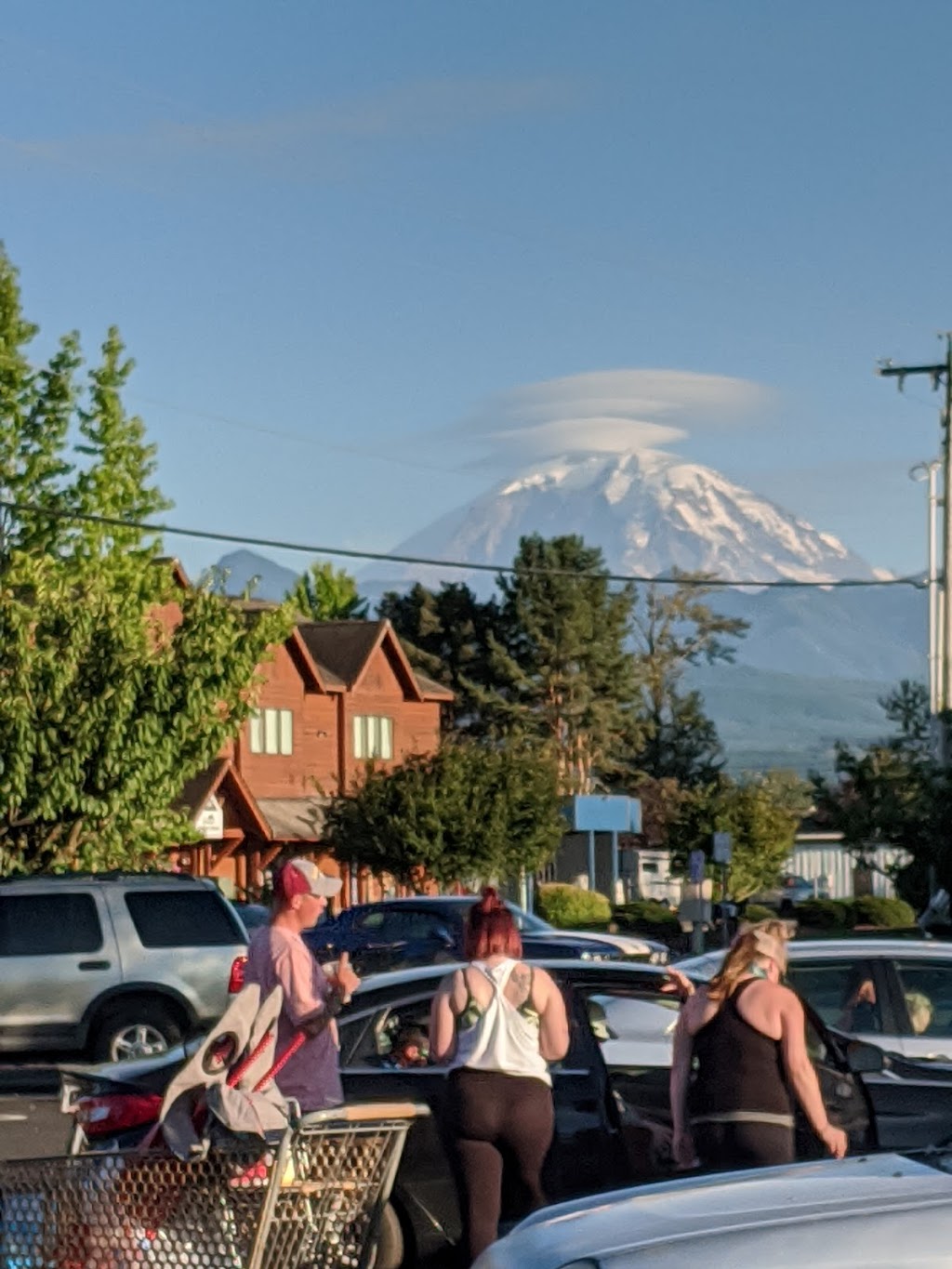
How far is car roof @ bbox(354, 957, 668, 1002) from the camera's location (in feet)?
32.1

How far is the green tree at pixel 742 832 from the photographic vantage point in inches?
2687

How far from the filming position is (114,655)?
32.4 m

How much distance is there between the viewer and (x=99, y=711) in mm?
32156

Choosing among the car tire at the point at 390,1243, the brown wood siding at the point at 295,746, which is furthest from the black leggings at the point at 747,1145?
the brown wood siding at the point at 295,746

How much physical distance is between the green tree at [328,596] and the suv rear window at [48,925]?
8178 centimetres

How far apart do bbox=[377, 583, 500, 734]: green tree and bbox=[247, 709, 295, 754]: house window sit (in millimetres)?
38832

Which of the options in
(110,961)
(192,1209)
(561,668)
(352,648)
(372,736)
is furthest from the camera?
(561,668)

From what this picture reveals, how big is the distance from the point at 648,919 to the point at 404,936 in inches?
1138

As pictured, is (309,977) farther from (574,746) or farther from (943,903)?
(574,746)

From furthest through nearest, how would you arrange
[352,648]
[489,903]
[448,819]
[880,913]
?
[352,648] < [880,913] < [448,819] < [489,903]

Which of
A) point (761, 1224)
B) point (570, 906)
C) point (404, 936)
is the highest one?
point (761, 1224)

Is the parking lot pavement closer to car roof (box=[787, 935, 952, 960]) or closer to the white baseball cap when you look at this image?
car roof (box=[787, 935, 952, 960])

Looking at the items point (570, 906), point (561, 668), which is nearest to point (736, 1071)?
point (570, 906)

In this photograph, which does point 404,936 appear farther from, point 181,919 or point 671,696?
point 671,696
